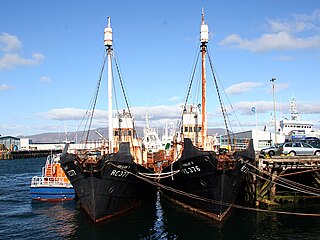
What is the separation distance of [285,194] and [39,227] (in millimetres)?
19623

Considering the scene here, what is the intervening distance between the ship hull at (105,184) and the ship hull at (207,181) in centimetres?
342

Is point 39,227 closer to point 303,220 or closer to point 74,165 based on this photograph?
point 74,165

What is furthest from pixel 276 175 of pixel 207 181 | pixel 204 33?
pixel 204 33

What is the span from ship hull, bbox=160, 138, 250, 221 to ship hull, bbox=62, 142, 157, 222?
11.2ft

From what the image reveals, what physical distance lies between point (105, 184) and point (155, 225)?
14.1 ft

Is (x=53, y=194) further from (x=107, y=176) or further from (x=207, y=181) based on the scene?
(x=207, y=181)

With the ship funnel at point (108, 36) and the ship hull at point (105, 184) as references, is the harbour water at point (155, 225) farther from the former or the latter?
the ship funnel at point (108, 36)

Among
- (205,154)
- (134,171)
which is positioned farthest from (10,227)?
(205,154)

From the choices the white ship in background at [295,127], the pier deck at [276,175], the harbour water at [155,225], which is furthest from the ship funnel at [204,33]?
the white ship in background at [295,127]

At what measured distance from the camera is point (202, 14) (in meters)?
26.3

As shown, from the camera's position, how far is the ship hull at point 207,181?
874 inches

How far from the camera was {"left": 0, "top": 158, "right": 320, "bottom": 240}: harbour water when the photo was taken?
2080 cm

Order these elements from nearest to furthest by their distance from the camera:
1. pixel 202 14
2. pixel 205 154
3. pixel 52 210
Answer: pixel 205 154 → pixel 202 14 → pixel 52 210

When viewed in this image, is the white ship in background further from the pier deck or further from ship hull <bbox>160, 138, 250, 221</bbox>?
ship hull <bbox>160, 138, 250, 221</bbox>
